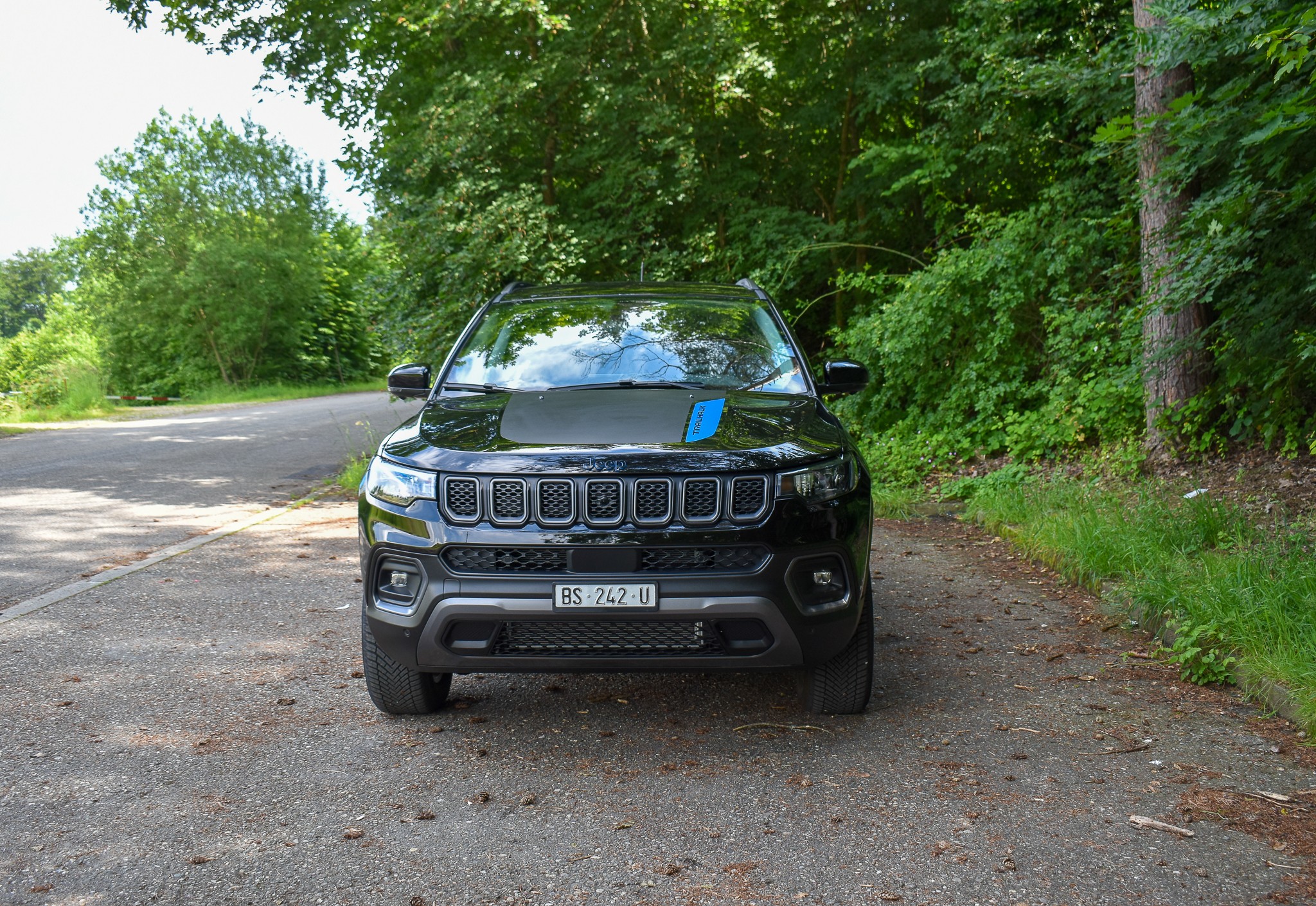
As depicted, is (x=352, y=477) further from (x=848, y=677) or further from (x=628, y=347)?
(x=848, y=677)

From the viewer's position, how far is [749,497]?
3650 mm

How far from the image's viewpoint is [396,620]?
3.73 m

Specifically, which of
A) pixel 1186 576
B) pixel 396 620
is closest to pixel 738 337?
pixel 396 620

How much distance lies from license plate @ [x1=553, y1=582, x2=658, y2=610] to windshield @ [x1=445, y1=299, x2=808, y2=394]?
4.26 feet

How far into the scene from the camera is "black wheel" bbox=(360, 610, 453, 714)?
13.4ft

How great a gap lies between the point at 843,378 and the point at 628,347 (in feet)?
3.28

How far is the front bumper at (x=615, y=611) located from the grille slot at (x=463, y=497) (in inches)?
2.1

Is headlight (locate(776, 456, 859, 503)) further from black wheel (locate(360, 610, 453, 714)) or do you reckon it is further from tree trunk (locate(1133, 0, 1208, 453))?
tree trunk (locate(1133, 0, 1208, 453))

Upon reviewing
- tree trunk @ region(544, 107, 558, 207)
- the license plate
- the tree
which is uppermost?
the tree

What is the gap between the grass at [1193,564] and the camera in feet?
14.8

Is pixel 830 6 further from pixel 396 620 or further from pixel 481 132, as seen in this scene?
pixel 396 620

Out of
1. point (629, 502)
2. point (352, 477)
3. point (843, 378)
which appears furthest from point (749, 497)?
point (352, 477)

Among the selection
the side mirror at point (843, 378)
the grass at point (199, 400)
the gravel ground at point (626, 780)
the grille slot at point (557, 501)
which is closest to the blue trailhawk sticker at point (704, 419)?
the grille slot at point (557, 501)

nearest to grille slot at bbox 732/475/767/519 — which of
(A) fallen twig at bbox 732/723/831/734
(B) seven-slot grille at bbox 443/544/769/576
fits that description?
(B) seven-slot grille at bbox 443/544/769/576
